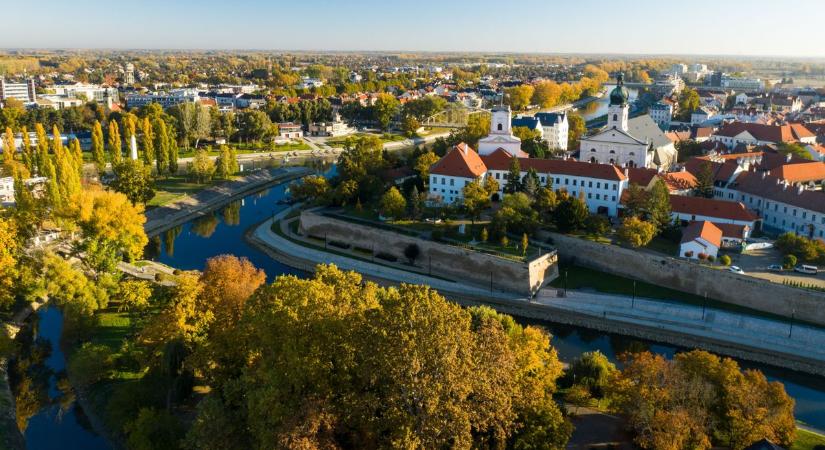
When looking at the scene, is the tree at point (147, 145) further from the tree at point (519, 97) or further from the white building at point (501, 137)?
the tree at point (519, 97)

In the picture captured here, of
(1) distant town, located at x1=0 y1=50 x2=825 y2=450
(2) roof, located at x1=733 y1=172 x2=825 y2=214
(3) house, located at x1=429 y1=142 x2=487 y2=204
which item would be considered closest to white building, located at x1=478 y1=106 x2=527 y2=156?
(1) distant town, located at x1=0 y1=50 x2=825 y2=450

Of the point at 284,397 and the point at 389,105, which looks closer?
the point at 284,397

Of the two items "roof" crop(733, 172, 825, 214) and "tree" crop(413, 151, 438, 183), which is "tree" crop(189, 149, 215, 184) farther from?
"roof" crop(733, 172, 825, 214)

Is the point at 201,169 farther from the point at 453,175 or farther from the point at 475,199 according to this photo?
the point at 475,199

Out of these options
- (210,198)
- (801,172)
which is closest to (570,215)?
(801,172)

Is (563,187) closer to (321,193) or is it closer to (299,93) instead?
(321,193)

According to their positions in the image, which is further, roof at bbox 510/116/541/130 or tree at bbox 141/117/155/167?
roof at bbox 510/116/541/130

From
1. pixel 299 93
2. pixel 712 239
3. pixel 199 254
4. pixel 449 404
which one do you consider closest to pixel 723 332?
pixel 712 239
